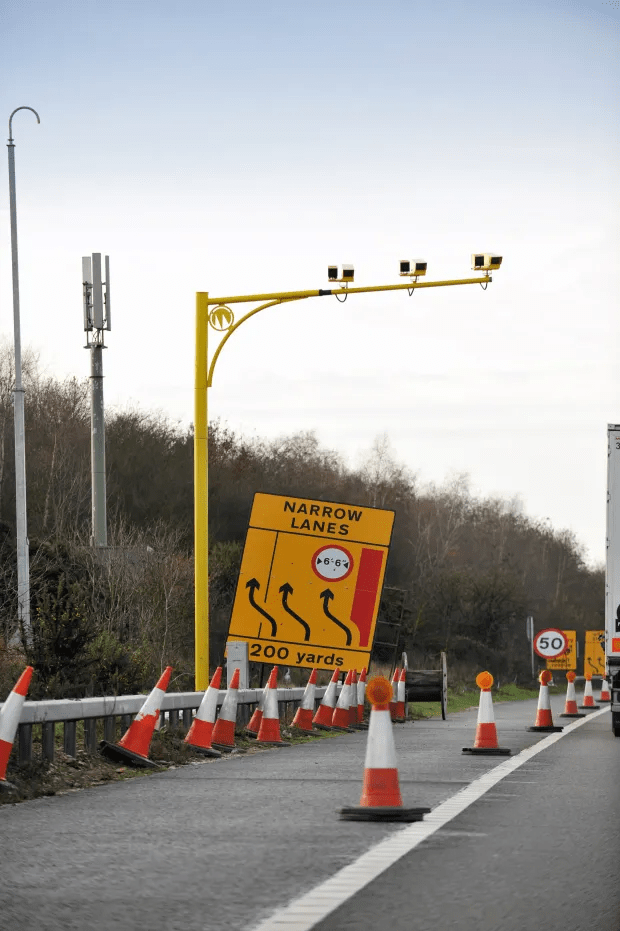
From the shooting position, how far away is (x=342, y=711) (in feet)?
81.1

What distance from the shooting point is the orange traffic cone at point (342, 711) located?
963 inches

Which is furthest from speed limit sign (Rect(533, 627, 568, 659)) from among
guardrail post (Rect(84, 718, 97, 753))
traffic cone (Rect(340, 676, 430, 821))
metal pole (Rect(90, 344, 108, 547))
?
traffic cone (Rect(340, 676, 430, 821))

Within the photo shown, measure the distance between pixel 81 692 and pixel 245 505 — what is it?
57.8 m

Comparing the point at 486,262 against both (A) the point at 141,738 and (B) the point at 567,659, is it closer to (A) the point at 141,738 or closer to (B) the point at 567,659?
(A) the point at 141,738

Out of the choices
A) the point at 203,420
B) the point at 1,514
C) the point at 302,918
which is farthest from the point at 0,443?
the point at 302,918

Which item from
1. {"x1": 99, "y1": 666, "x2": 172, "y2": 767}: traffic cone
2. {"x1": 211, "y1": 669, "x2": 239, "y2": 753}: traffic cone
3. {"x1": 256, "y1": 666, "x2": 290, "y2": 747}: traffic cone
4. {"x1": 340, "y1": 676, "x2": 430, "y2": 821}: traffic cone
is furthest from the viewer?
{"x1": 256, "y1": 666, "x2": 290, "y2": 747}: traffic cone

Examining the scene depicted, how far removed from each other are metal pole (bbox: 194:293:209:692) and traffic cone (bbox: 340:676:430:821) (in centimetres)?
1097

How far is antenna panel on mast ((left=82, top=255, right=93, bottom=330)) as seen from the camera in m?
47.6

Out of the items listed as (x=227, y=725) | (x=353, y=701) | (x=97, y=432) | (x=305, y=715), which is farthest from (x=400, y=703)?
(x=97, y=432)

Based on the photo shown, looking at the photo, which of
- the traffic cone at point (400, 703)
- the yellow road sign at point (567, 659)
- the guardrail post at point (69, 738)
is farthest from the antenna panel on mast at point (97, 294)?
the guardrail post at point (69, 738)

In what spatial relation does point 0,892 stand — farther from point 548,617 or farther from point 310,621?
point 548,617

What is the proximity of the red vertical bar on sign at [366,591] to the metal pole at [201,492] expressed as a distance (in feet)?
17.2

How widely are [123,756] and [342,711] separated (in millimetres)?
10425

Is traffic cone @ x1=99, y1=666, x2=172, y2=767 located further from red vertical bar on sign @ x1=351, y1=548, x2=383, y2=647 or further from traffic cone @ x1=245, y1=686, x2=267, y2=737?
red vertical bar on sign @ x1=351, y1=548, x2=383, y2=647
